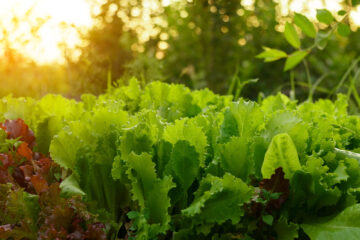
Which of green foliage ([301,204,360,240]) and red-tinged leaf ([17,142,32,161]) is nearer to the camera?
green foliage ([301,204,360,240])

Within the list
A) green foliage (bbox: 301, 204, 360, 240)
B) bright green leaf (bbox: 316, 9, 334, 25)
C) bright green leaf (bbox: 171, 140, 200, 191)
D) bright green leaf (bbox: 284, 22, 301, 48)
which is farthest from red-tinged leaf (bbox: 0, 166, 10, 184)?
bright green leaf (bbox: 316, 9, 334, 25)

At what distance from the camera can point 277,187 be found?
1344 millimetres

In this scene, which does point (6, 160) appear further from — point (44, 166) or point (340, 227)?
point (340, 227)

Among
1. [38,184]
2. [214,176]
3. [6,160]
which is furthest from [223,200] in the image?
[6,160]

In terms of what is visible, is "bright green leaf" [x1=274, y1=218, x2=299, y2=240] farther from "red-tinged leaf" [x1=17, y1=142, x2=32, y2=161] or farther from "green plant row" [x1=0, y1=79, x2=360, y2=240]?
"red-tinged leaf" [x1=17, y1=142, x2=32, y2=161]

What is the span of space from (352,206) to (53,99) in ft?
5.29

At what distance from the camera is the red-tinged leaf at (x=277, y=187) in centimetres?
134

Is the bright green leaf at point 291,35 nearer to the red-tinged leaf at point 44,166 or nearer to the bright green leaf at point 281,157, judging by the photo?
the bright green leaf at point 281,157

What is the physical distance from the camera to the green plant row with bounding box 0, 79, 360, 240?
4.36 feet

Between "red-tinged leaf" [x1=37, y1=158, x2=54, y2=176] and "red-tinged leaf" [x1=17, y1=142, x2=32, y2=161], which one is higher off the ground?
"red-tinged leaf" [x1=17, y1=142, x2=32, y2=161]

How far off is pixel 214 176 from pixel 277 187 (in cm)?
20

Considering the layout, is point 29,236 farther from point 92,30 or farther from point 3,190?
point 92,30

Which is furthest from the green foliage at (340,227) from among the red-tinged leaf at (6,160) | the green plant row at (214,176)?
the red-tinged leaf at (6,160)

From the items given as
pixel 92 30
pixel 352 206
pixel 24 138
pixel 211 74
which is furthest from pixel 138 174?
pixel 211 74
